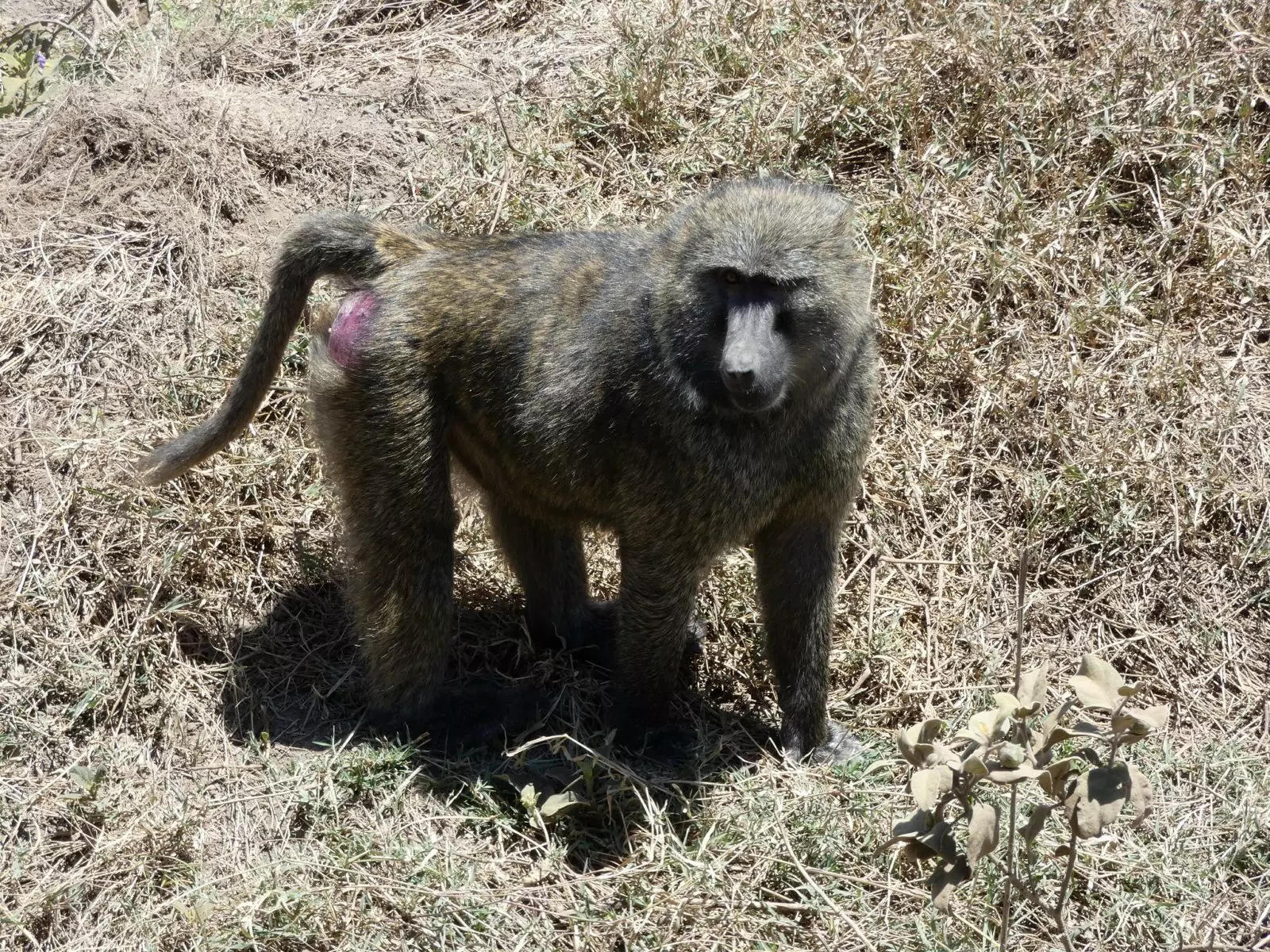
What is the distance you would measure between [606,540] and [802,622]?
3.63 feet

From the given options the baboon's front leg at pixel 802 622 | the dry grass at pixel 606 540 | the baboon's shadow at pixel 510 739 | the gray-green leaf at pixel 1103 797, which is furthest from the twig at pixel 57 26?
the gray-green leaf at pixel 1103 797

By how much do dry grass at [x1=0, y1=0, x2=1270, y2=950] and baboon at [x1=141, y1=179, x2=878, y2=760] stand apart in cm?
37

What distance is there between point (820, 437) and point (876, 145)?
2049mm

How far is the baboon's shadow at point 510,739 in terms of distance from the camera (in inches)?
141

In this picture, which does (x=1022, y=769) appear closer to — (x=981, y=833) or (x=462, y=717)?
(x=981, y=833)

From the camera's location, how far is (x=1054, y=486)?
4.20 metres

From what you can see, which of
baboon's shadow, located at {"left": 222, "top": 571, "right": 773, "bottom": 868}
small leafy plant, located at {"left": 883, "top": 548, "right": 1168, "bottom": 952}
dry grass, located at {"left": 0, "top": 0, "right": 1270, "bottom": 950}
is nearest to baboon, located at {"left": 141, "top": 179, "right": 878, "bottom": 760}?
baboon's shadow, located at {"left": 222, "top": 571, "right": 773, "bottom": 868}

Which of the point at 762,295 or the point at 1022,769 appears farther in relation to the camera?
the point at 762,295

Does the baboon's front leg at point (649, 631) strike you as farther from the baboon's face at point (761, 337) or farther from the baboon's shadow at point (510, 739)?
the baboon's face at point (761, 337)

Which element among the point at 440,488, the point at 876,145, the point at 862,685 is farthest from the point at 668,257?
the point at 876,145

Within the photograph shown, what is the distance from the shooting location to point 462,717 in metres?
3.87

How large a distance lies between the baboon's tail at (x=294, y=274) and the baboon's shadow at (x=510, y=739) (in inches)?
26.7

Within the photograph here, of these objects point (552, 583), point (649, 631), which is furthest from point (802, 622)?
point (552, 583)

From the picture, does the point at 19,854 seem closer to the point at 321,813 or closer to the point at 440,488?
the point at 321,813
